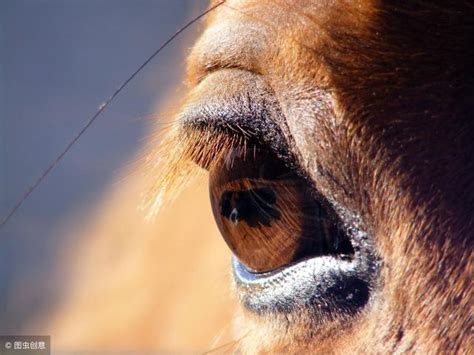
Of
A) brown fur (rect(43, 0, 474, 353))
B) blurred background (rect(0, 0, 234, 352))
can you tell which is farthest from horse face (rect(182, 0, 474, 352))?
blurred background (rect(0, 0, 234, 352))

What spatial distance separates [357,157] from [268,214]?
27 centimetres

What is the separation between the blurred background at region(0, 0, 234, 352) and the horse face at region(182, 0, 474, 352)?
2.16 meters

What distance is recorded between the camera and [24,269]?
486 centimetres

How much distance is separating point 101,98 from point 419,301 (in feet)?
10.6

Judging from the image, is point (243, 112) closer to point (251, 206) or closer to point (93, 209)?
point (251, 206)

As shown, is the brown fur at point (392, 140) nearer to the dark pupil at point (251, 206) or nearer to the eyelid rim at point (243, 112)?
the eyelid rim at point (243, 112)

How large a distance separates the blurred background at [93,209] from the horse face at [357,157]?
2.16 metres

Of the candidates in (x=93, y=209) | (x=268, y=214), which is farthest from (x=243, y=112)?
(x=93, y=209)

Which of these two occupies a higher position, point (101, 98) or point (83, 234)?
point (101, 98)

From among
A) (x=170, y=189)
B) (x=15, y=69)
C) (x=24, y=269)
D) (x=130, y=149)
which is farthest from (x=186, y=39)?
(x=24, y=269)

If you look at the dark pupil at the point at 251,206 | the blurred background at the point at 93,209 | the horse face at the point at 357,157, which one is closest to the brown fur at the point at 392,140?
the horse face at the point at 357,157

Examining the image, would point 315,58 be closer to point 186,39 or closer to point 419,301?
point 419,301

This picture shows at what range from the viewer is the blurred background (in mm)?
4043

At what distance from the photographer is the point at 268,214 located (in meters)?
1.29
